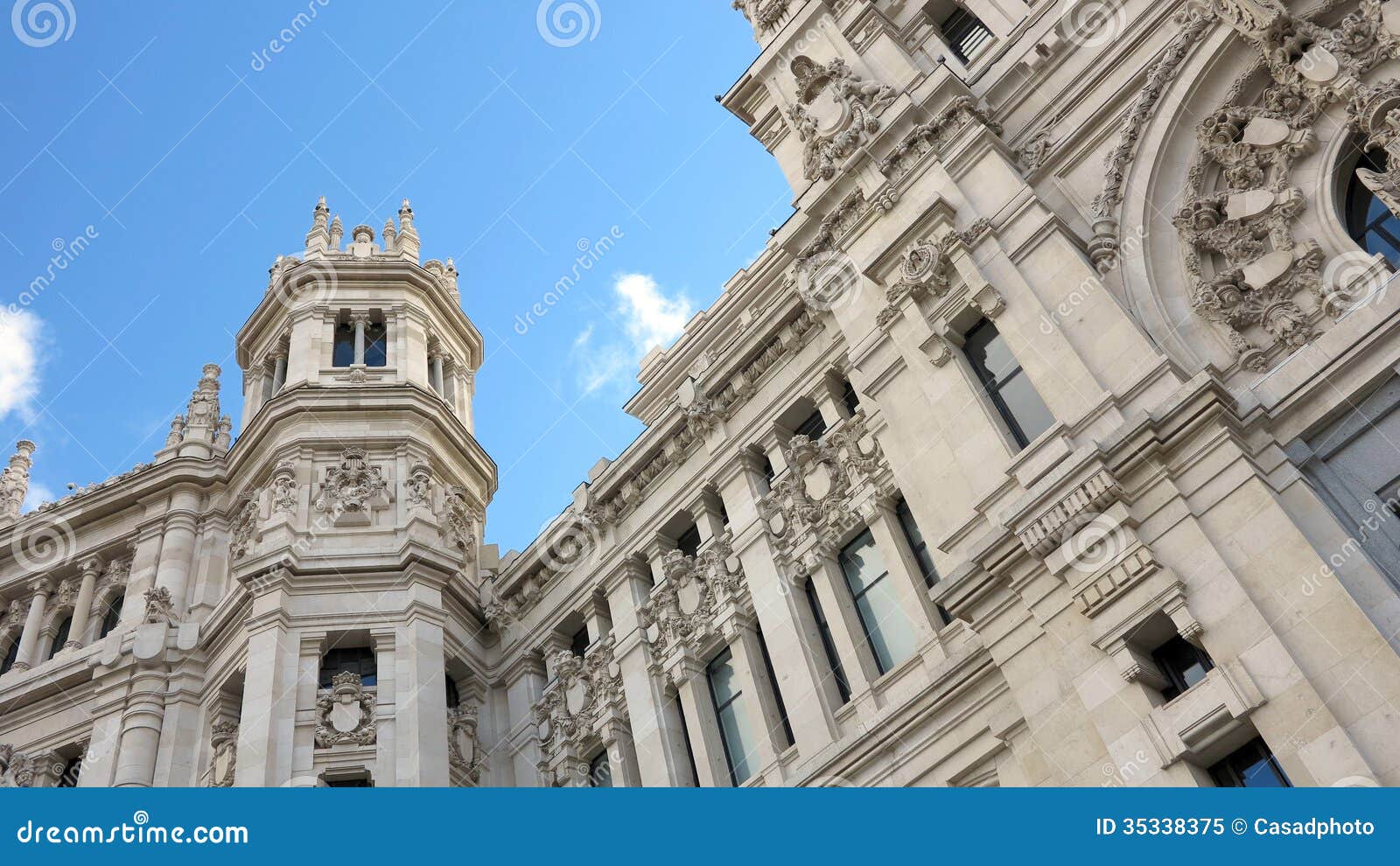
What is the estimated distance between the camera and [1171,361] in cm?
1578

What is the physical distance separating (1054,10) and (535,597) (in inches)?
612

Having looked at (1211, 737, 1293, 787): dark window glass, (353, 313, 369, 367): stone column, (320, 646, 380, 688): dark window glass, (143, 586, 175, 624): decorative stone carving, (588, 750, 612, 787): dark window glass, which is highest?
(353, 313, 369, 367): stone column

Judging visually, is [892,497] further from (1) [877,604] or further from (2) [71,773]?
(2) [71,773]

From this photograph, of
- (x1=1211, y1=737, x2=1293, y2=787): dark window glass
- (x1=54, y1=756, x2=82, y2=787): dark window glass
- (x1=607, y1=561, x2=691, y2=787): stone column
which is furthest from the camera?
(x1=54, y1=756, x2=82, y2=787): dark window glass

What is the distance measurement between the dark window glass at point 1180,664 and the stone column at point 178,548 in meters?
21.7

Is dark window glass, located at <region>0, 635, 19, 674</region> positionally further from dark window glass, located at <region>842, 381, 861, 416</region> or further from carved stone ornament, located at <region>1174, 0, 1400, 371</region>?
carved stone ornament, located at <region>1174, 0, 1400, 371</region>

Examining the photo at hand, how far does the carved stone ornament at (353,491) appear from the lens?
2755 centimetres

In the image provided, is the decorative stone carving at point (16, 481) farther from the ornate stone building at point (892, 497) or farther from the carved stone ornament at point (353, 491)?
the carved stone ornament at point (353, 491)

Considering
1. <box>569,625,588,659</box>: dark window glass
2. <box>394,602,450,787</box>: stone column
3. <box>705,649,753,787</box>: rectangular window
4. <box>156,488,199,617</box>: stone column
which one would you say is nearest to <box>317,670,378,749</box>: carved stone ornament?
<box>394,602,450,787</box>: stone column

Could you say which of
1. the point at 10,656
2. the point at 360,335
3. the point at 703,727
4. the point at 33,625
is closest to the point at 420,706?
the point at 703,727

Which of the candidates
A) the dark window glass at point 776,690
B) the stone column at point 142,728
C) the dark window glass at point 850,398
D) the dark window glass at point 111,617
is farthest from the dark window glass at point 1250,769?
the dark window glass at point 111,617

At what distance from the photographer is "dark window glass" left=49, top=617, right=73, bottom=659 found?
1180 inches

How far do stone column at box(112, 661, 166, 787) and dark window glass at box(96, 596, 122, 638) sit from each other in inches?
134

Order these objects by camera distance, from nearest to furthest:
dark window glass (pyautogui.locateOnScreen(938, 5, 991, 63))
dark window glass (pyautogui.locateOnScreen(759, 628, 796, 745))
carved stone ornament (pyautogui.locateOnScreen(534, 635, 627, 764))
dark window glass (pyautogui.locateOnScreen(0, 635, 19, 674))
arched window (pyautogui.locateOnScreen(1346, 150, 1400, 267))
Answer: arched window (pyautogui.locateOnScreen(1346, 150, 1400, 267)), dark window glass (pyautogui.locateOnScreen(759, 628, 796, 745)), carved stone ornament (pyautogui.locateOnScreen(534, 635, 627, 764)), dark window glass (pyautogui.locateOnScreen(938, 5, 991, 63)), dark window glass (pyautogui.locateOnScreen(0, 635, 19, 674))
